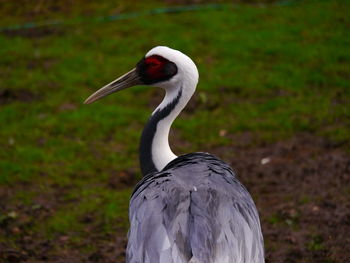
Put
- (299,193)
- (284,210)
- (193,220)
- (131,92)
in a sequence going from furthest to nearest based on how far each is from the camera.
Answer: (131,92)
(299,193)
(284,210)
(193,220)

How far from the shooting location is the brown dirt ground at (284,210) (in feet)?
15.2

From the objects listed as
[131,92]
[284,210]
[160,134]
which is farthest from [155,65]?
[131,92]

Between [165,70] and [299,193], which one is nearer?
[165,70]

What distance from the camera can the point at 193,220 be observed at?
3180 mm

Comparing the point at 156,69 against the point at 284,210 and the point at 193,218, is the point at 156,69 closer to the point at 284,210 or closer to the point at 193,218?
the point at 193,218

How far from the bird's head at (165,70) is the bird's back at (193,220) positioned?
0.77m

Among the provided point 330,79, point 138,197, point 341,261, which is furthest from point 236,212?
point 330,79

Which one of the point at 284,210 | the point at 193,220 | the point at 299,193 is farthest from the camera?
the point at 299,193

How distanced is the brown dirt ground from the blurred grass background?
15 cm

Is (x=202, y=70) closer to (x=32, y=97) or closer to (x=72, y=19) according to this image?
(x=32, y=97)

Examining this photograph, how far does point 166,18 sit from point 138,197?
22.4 feet

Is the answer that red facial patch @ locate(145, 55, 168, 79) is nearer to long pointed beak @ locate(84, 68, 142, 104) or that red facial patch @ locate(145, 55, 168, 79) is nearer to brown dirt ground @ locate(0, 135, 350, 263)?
long pointed beak @ locate(84, 68, 142, 104)

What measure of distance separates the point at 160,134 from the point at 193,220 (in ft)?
3.85

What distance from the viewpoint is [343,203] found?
5066 millimetres
